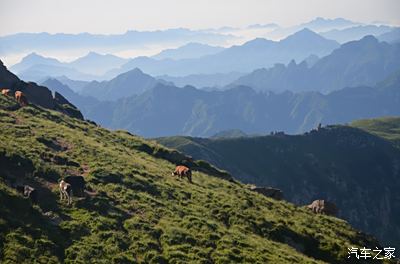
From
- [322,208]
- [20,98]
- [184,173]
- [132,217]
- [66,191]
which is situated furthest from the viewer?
[20,98]

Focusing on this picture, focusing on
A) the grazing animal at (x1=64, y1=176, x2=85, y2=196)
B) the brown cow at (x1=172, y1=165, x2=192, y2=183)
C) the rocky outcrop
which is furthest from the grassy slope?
the rocky outcrop

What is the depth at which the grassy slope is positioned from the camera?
3141 cm

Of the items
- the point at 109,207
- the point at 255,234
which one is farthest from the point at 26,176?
the point at 255,234

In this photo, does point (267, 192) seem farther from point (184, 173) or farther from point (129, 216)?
point (129, 216)

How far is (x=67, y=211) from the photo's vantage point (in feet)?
117

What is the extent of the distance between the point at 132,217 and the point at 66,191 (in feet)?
17.5

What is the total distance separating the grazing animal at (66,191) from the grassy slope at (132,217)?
588 millimetres

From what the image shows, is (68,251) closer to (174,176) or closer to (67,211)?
(67,211)

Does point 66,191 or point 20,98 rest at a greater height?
point 20,98

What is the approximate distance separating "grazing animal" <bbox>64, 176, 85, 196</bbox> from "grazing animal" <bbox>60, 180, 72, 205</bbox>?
1003 mm

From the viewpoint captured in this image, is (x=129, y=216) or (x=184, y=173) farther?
(x=184, y=173)

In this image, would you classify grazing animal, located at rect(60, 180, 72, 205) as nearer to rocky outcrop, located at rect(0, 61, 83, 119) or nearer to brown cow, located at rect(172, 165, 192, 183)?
brown cow, located at rect(172, 165, 192, 183)

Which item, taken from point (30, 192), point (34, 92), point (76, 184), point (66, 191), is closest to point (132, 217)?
point (66, 191)

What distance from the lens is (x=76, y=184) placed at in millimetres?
38719
